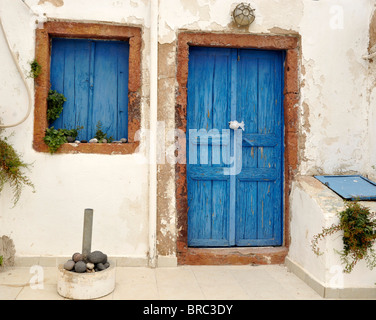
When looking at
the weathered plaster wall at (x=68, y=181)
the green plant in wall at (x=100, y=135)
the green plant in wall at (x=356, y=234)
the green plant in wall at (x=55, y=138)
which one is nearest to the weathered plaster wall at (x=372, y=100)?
the green plant in wall at (x=356, y=234)

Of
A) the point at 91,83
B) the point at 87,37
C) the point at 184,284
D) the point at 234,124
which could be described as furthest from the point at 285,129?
the point at 87,37

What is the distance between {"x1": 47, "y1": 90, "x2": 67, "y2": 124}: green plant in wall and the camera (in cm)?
426

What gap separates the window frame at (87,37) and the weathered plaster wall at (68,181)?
0.07 metres

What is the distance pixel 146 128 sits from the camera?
14.2ft

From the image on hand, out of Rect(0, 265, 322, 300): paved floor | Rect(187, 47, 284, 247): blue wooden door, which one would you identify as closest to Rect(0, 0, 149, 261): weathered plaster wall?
Rect(0, 265, 322, 300): paved floor

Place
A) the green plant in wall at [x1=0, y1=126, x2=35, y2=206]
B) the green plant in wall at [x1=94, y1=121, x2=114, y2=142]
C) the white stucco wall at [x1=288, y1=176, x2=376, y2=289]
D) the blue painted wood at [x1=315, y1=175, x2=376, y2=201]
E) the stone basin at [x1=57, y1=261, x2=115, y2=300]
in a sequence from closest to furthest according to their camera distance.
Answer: the stone basin at [x1=57, y1=261, x2=115, y2=300]
the white stucco wall at [x1=288, y1=176, x2=376, y2=289]
the blue painted wood at [x1=315, y1=175, x2=376, y2=201]
the green plant in wall at [x1=0, y1=126, x2=35, y2=206]
the green plant in wall at [x1=94, y1=121, x2=114, y2=142]

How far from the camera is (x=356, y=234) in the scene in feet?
11.2

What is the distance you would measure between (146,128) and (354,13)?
2806 mm

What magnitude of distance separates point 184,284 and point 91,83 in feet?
8.01

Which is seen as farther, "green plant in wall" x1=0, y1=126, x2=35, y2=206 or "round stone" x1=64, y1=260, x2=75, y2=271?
"green plant in wall" x1=0, y1=126, x2=35, y2=206

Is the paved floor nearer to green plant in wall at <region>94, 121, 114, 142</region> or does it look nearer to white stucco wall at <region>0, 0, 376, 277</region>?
white stucco wall at <region>0, 0, 376, 277</region>

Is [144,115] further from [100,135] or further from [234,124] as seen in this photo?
[234,124]

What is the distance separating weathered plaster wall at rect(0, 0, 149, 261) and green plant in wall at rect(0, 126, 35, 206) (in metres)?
0.07

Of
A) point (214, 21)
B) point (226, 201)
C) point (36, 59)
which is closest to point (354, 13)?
point (214, 21)
